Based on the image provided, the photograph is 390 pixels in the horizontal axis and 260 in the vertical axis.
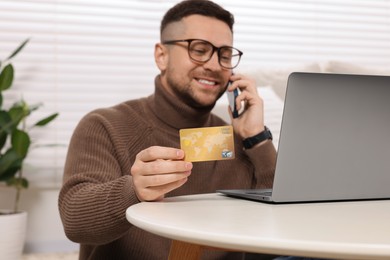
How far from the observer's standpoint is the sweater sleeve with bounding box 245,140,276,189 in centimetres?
160

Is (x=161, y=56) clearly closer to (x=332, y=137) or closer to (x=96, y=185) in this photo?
(x=96, y=185)

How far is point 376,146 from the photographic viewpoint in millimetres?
988

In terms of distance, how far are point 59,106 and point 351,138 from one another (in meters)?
2.07

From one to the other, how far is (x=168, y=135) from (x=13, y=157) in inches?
43.7

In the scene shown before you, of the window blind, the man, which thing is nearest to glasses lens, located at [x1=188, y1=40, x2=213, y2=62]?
the man

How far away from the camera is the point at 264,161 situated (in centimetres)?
160

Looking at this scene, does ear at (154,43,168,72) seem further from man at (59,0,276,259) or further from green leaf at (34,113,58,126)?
green leaf at (34,113,58,126)

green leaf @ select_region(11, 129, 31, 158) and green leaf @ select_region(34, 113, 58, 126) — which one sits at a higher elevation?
green leaf @ select_region(34, 113, 58, 126)

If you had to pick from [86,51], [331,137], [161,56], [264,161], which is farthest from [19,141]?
[331,137]

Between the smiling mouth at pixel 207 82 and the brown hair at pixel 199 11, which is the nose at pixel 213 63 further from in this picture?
the brown hair at pixel 199 11

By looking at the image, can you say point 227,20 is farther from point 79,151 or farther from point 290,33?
point 290,33

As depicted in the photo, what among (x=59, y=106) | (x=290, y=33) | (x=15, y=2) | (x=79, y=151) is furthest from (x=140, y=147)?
(x=290, y=33)

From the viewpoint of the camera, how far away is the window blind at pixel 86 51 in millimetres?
2719

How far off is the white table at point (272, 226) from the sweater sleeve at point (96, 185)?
0.13 metres
